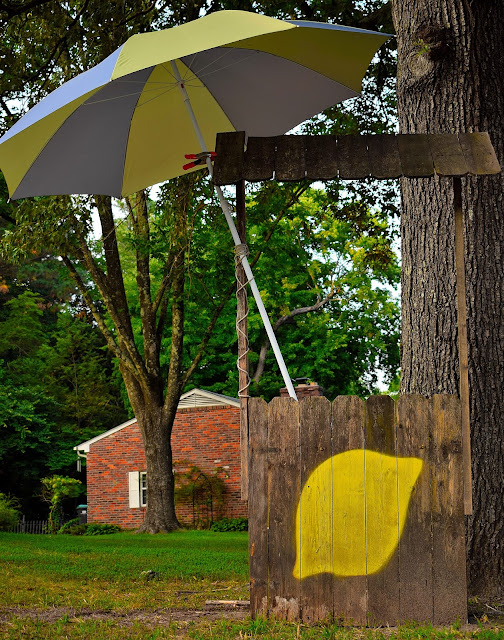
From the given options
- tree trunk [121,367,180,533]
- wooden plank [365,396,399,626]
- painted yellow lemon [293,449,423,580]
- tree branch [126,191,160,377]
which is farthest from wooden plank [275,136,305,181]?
tree trunk [121,367,180,533]

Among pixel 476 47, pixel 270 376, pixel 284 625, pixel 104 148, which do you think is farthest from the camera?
pixel 270 376

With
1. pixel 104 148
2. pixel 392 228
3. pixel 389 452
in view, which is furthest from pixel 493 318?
pixel 392 228

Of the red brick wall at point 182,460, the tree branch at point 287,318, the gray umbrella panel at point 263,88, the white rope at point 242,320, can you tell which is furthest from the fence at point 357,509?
the tree branch at point 287,318

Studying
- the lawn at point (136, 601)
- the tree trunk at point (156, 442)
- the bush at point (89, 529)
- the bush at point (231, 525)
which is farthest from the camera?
the bush at point (89, 529)

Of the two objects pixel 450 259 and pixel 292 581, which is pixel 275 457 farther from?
pixel 450 259

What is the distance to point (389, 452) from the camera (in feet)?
16.4

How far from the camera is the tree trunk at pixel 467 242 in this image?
5570 mm

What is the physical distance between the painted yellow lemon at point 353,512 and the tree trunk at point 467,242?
872 mm

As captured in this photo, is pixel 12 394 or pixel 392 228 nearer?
pixel 392 228

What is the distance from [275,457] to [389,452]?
713 mm

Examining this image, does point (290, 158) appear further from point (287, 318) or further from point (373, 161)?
point (287, 318)

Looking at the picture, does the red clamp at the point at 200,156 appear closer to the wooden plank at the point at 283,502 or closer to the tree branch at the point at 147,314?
the wooden plank at the point at 283,502

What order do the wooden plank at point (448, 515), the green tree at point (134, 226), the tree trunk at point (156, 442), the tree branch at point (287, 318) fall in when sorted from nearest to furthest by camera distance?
the wooden plank at point (448, 515)
the green tree at point (134, 226)
the tree trunk at point (156, 442)
the tree branch at point (287, 318)

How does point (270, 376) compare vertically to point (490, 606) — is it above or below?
above
